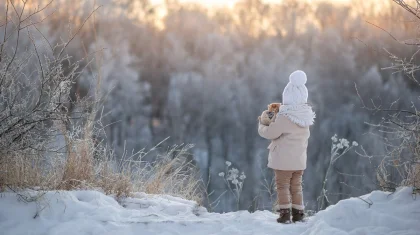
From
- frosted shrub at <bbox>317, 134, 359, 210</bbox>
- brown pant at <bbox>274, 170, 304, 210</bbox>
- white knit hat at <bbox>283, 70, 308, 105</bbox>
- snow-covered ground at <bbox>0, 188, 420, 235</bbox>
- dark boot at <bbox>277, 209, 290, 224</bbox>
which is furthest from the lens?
frosted shrub at <bbox>317, 134, 359, 210</bbox>

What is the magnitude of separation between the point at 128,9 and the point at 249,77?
10501 mm

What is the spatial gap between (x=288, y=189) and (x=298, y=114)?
0.76m

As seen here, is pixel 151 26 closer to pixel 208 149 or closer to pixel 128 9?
pixel 128 9

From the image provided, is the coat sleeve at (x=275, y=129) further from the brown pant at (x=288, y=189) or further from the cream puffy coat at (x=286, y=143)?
the brown pant at (x=288, y=189)

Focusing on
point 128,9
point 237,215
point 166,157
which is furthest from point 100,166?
point 128,9

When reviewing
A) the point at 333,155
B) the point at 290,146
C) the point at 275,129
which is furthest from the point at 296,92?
the point at 333,155

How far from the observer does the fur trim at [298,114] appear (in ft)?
16.3

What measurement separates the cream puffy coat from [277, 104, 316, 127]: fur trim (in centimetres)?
4

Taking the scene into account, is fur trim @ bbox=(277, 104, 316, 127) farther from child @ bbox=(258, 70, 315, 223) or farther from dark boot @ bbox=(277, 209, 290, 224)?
dark boot @ bbox=(277, 209, 290, 224)

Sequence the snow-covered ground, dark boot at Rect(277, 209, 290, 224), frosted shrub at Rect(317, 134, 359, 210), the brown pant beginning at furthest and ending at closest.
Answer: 1. frosted shrub at Rect(317, 134, 359, 210)
2. the brown pant
3. dark boot at Rect(277, 209, 290, 224)
4. the snow-covered ground

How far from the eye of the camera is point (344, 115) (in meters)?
30.7

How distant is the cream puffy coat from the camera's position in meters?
4.95

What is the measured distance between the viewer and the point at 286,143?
16.4 feet

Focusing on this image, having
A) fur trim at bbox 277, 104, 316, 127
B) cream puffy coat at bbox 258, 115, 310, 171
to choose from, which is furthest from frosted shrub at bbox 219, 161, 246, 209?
fur trim at bbox 277, 104, 316, 127
